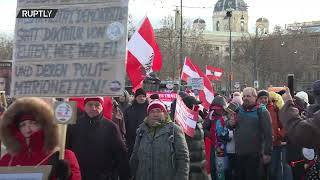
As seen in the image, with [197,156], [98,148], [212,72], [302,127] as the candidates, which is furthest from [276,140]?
[212,72]

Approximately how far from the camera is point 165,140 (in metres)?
6.78

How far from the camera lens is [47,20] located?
4879mm

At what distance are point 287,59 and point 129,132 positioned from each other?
196 feet

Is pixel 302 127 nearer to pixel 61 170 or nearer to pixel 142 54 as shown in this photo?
pixel 61 170

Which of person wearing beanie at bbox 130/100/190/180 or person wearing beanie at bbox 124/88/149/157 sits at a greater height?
person wearing beanie at bbox 124/88/149/157

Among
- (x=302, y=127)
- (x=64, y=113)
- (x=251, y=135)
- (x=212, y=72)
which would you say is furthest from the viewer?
(x=212, y=72)

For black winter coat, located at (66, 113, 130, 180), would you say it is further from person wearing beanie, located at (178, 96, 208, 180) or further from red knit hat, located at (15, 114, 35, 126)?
red knit hat, located at (15, 114, 35, 126)

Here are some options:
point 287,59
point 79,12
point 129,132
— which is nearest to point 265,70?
point 287,59

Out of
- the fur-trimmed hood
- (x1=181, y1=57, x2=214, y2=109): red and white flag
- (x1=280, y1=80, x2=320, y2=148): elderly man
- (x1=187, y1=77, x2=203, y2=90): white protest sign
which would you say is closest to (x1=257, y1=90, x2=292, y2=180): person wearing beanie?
(x1=280, y1=80, x2=320, y2=148): elderly man

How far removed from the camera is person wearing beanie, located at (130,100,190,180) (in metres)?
6.70

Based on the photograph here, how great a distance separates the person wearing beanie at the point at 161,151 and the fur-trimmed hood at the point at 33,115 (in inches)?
96.1

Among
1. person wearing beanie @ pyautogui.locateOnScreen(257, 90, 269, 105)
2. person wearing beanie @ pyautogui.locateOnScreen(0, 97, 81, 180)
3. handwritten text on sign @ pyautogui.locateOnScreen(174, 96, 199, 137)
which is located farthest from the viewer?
person wearing beanie @ pyautogui.locateOnScreen(257, 90, 269, 105)

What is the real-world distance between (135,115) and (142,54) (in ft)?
4.21

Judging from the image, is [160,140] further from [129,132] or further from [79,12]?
[129,132]
